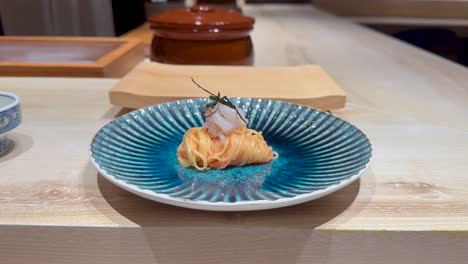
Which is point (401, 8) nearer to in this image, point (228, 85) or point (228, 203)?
point (228, 85)

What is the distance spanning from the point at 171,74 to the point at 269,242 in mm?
499

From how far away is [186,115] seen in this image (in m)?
0.66

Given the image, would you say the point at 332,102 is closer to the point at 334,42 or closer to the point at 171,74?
the point at 171,74

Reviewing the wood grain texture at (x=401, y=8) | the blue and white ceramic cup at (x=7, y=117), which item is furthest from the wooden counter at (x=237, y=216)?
the wood grain texture at (x=401, y=8)

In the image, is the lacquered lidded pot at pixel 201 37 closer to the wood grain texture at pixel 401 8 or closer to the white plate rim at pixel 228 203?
the white plate rim at pixel 228 203

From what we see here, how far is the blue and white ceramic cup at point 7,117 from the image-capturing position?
54 centimetres

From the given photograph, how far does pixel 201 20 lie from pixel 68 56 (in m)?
0.42

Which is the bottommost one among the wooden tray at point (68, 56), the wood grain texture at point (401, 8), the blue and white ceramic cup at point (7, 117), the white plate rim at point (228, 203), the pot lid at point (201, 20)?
the wood grain texture at point (401, 8)

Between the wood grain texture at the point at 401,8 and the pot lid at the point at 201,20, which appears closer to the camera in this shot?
the pot lid at the point at 201,20

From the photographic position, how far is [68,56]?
1.15 metres

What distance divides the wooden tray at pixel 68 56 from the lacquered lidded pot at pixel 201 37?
13 centimetres

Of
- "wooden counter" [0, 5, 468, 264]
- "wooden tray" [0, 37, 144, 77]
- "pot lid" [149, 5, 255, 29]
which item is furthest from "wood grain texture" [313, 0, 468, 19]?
"wooden counter" [0, 5, 468, 264]

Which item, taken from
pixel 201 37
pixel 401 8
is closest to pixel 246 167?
pixel 201 37

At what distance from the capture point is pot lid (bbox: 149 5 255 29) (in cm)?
93
